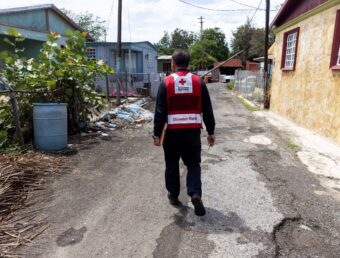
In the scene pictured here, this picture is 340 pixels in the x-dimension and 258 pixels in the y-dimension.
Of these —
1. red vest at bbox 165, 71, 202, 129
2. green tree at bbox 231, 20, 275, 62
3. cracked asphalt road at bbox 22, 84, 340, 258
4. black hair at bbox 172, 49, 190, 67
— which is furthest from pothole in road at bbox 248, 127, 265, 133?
green tree at bbox 231, 20, 275, 62

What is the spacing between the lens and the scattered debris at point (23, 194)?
3008mm

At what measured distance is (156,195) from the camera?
4035 millimetres

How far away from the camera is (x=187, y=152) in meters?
3.48

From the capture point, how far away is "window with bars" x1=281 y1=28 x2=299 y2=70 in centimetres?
988

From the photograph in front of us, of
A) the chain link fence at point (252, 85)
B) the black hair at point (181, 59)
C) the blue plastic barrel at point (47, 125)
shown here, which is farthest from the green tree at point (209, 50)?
the black hair at point (181, 59)

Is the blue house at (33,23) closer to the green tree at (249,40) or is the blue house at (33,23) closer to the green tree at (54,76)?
the green tree at (54,76)

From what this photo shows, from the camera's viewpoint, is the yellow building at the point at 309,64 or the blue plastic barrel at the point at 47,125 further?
the yellow building at the point at 309,64

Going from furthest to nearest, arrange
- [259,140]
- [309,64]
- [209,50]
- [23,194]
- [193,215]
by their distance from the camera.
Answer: [209,50], [309,64], [259,140], [23,194], [193,215]

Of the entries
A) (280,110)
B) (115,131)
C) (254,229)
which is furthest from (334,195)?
(280,110)

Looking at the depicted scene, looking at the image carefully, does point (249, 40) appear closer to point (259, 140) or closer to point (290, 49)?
point (290, 49)

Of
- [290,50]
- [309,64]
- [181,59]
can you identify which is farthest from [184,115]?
[290,50]

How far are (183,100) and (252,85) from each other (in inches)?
599

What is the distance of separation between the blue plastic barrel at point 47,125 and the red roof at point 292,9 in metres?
7.13

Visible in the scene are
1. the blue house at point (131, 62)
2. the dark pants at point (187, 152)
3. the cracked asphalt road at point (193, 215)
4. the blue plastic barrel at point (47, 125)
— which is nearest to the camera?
the cracked asphalt road at point (193, 215)
